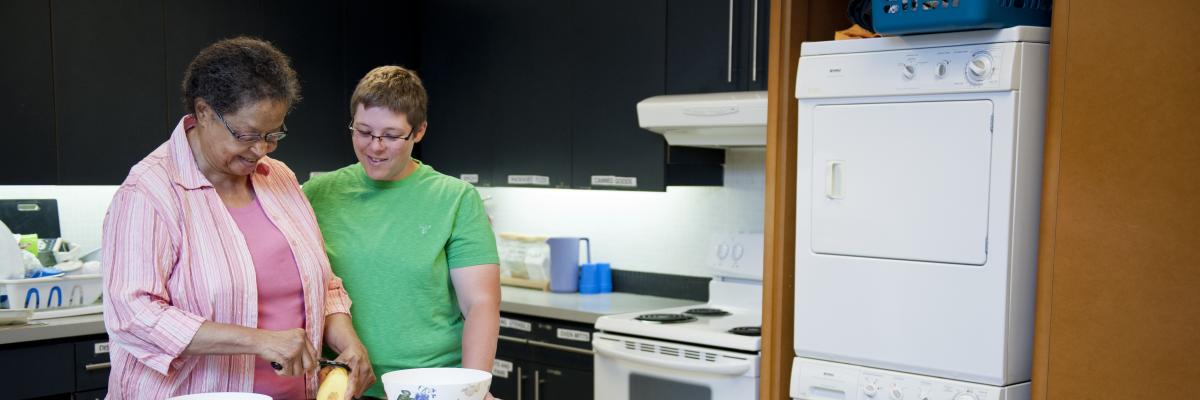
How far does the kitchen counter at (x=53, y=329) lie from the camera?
123 inches

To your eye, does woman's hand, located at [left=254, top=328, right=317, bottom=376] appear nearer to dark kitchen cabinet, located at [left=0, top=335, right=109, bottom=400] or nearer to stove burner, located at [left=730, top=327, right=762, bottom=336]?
stove burner, located at [left=730, top=327, right=762, bottom=336]

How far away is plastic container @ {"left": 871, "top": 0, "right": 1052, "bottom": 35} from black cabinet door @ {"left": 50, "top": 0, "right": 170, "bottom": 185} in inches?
98.8

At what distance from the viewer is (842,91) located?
9.00ft

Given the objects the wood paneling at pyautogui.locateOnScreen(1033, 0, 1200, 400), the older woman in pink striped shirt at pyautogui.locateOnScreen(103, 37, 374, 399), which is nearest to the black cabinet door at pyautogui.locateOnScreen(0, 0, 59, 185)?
the older woman in pink striped shirt at pyautogui.locateOnScreen(103, 37, 374, 399)

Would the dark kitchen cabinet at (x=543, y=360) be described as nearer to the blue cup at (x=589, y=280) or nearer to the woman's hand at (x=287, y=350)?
the blue cup at (x=589, y=280)

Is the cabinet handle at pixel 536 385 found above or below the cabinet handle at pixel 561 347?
below

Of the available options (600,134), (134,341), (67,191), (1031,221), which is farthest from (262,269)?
(67,191)

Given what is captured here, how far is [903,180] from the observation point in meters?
2.64

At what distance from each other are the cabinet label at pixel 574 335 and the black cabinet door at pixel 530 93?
0.62 meters

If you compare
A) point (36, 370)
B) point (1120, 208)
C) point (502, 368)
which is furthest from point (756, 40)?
point (36, 370)

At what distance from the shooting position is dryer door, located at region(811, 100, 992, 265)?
2.52 m

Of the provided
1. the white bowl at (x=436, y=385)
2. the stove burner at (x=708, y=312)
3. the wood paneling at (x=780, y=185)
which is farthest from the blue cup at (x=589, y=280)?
the white bowl at (x=436, y=385)

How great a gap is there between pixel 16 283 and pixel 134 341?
1925 mm

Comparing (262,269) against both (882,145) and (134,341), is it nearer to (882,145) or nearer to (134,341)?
(134,341)
